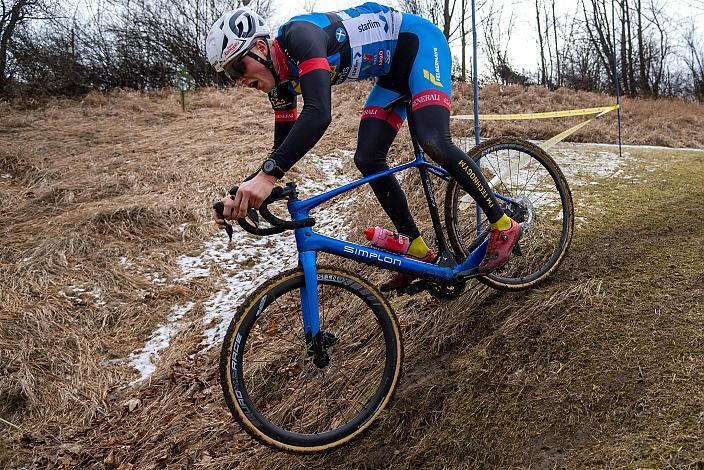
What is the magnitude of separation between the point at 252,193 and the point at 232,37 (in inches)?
34.6

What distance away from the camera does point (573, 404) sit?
261 cm

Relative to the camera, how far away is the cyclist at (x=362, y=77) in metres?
2.61

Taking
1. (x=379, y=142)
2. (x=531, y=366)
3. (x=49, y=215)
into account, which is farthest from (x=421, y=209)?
(x=49, y=215)

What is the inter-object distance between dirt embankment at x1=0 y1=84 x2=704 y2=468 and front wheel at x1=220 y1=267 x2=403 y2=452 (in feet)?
0.73

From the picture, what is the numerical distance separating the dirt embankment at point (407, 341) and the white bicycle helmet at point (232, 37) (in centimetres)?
218

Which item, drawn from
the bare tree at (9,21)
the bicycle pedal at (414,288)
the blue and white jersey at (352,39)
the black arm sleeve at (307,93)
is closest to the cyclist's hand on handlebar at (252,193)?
the black arm sleeve at (307,93)

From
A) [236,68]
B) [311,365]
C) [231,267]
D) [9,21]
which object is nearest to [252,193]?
[236,68]

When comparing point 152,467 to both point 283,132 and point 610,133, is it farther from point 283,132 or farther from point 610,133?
point 610,133

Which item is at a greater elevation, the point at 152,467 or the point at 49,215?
the point at 49,215

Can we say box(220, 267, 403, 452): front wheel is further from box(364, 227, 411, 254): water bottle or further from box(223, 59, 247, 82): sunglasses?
box(223, 59, 247, 82): sunglasses

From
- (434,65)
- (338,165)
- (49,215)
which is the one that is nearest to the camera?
(434,65)

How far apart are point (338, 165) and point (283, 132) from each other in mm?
5673

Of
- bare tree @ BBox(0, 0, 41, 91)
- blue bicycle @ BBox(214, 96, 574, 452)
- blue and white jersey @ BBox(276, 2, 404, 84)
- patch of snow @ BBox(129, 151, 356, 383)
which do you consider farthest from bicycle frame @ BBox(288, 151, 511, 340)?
bare tree @ BBox(0, 0, 41, 91)

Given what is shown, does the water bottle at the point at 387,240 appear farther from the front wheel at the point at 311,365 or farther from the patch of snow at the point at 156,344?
the patch of snow at the point at 156,344
